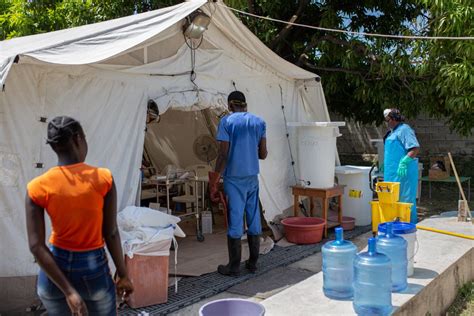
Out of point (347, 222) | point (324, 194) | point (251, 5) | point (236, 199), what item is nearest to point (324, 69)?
point (251, 5)

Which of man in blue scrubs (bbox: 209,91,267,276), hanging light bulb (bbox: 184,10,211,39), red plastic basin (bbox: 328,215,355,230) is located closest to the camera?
man in blue scrubs (bbox: 209,91,267,276)

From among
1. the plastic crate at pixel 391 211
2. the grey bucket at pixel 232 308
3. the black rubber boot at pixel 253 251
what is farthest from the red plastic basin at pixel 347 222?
the grey bucket at pixel 232 308

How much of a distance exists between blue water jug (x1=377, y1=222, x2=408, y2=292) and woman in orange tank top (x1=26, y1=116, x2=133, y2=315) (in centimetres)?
216

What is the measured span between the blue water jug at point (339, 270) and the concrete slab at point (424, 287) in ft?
0.26

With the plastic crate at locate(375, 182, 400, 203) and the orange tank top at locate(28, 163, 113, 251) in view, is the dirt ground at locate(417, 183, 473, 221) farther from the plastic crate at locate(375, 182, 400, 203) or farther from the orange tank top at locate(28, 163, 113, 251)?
the orange tank top at locate(28, 163, 113, 251)

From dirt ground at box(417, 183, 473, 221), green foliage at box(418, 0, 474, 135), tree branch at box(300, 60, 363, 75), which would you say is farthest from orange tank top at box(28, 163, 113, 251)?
tree branch at box(300, 60, 363, 75)

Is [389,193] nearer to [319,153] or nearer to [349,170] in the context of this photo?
[319,153]

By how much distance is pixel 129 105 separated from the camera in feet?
16.2

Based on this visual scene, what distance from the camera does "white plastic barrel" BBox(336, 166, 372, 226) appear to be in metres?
7.03

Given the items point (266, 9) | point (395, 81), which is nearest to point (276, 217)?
point (395, 81)

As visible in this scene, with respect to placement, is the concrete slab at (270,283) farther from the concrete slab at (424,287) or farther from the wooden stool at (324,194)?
the wooden stool at (324,194)

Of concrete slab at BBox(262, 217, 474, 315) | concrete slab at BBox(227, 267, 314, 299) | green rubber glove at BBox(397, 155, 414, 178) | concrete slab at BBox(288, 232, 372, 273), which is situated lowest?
concrete slab at BBox(227, 267, 314, 299)

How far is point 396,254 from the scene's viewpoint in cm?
358

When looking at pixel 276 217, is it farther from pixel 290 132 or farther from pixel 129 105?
pixel 129 105
